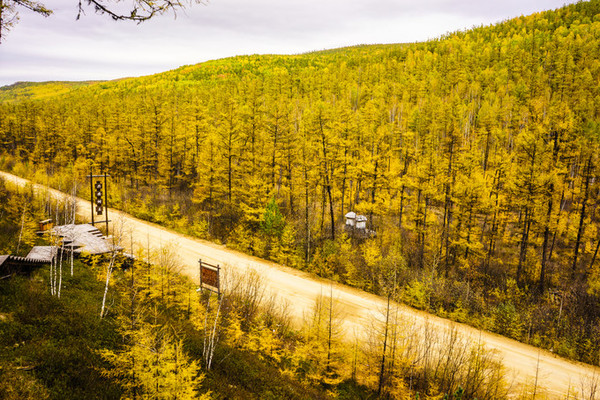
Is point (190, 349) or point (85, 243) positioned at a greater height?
point (85, 243)

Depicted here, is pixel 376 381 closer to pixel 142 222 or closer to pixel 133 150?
pixel 142 222

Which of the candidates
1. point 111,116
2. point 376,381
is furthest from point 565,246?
point 111,116

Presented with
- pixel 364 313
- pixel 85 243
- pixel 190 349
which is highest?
pixel 85 243

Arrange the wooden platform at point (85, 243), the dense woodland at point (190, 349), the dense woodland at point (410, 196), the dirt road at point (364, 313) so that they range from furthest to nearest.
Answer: the dense woodland at point (410, 196) → the wooden platform at point (85, 243) → the dirt road at point (364, 313) → the dense woodland at point (190, 349)

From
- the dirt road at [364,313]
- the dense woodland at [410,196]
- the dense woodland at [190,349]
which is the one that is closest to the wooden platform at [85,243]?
the dense woodland at [190,349]

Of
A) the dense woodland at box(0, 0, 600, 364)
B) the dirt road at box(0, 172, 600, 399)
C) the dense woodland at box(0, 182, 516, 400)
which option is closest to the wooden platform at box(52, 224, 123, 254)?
the dense woodland at box(0, 182, 516, 400)

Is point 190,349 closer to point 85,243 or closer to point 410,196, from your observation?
point 85,243

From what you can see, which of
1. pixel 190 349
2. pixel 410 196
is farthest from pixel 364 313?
pixel 410 196

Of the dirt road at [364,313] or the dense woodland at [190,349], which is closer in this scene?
the dense woodland at [190,349]

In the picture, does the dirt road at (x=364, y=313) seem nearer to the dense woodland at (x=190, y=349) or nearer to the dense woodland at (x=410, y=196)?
the dense woodland at (x=190, y=349)

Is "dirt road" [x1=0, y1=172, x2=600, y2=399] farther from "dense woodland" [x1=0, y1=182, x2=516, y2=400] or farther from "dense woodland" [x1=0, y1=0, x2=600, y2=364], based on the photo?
"dense woodland" [x1=0, y1=0, x2=600, y2=364]
